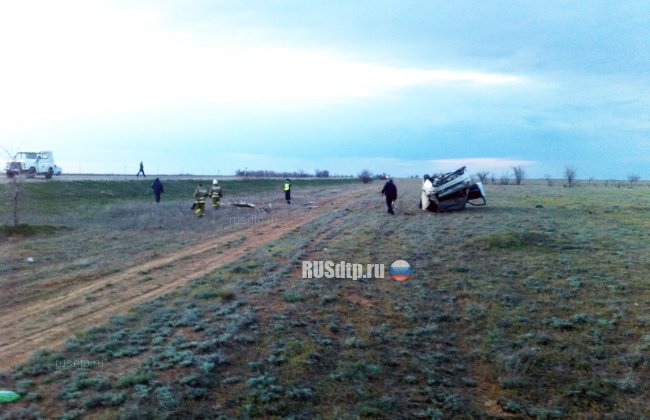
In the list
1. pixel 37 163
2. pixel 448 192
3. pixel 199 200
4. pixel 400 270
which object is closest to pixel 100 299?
pixel 400 270

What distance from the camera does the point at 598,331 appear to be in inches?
352

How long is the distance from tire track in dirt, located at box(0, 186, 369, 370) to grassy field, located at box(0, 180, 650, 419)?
424mm

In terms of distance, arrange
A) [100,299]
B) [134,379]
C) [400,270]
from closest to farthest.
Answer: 1. [134,379]
2. [100,299]
3. [400,270]

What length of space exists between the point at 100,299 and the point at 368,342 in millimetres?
4967

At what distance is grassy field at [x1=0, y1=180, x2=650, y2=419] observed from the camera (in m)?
6.23

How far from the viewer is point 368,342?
26.8 feet

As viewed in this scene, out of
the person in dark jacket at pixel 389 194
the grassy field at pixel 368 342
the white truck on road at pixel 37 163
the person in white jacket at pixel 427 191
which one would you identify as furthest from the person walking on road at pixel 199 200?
the white truck on road at pixel 37 163

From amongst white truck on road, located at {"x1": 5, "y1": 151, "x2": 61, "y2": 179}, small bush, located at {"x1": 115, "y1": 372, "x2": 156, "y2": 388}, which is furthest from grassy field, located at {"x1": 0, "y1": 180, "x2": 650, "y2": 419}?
white truck on road, located at {"x1": 5, "y1": 151, "x2": 61, "y2": 179}

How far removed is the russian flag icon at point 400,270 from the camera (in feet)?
39.5

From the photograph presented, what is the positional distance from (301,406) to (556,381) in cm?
352

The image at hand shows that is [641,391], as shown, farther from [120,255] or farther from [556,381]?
[120,255]

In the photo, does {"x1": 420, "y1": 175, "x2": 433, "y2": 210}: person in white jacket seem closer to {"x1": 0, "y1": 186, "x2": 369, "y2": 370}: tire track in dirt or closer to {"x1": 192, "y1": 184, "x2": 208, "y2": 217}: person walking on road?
{"x1": 192, "y1": 184, "x2": 208, "y2": 217}: person walking on road

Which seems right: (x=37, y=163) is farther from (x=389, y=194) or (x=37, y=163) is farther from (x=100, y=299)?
(x=100, y=299)

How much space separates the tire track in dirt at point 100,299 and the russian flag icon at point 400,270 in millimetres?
4003
